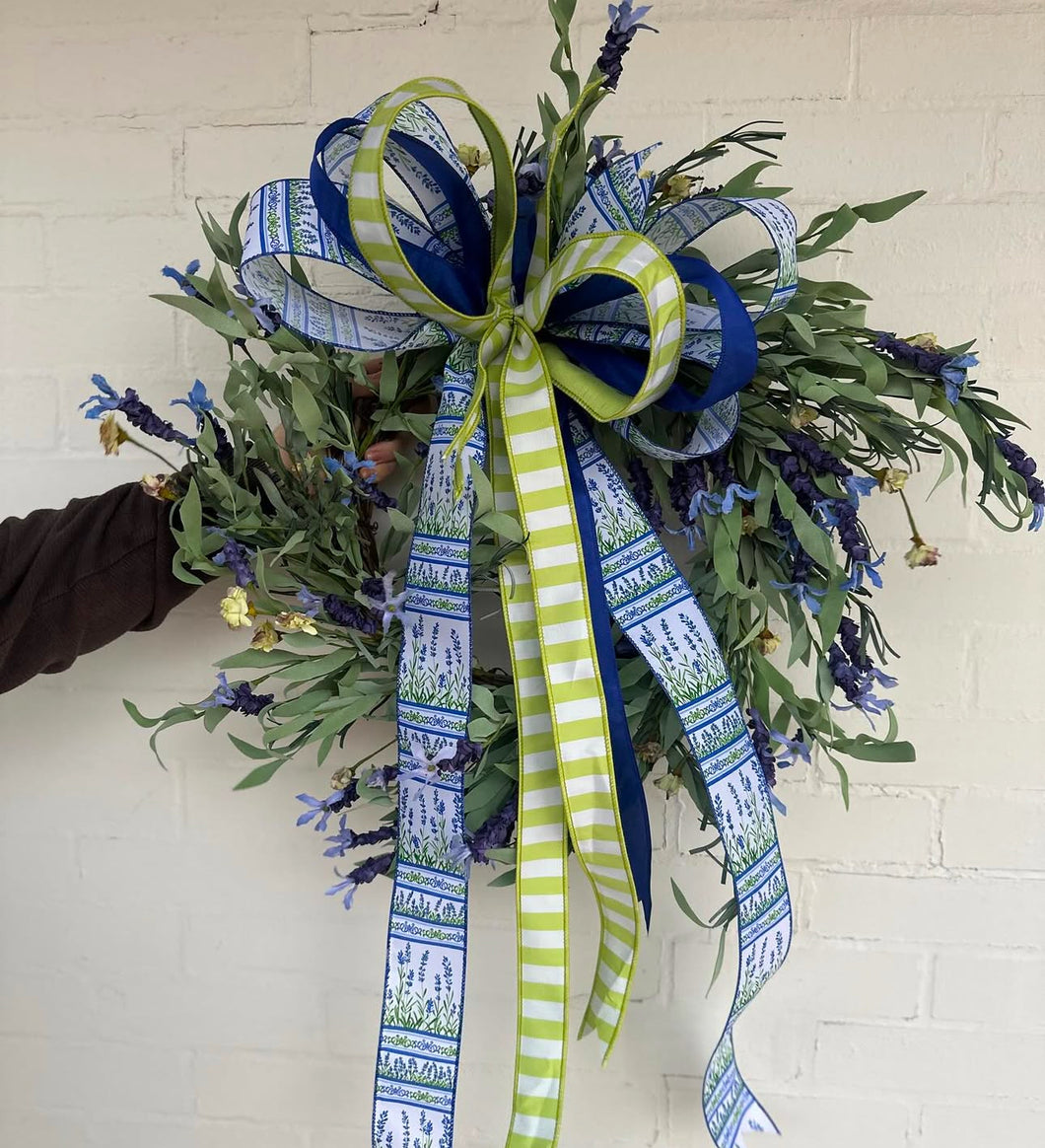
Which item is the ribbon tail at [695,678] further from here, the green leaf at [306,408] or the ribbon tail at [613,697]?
the green leaf at [306,408]

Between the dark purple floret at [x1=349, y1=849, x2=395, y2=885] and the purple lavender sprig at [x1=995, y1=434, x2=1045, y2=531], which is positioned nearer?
the purple lavender sprig at [x1=995, y1=434, x2=1045, y2=531]

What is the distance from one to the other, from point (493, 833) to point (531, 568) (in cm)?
24

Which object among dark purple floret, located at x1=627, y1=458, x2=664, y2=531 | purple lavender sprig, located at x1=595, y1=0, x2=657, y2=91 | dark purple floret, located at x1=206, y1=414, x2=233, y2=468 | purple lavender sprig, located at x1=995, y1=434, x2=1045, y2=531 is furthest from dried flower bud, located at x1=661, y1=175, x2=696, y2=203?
dark purple floret, located at x1=206, y1=414, x2=233, y2=468

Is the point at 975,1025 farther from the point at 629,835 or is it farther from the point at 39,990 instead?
the point at 39,990

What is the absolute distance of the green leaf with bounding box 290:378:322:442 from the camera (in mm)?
703

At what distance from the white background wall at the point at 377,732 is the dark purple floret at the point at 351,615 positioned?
249 mm

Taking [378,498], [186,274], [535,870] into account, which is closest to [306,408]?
[378,498]

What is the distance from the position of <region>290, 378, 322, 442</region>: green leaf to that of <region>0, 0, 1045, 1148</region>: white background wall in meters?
0.29

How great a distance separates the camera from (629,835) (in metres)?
0.76

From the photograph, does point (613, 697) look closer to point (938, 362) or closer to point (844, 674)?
point (844, 674)

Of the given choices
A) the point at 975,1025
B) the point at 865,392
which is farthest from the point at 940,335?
the point at 975,1025

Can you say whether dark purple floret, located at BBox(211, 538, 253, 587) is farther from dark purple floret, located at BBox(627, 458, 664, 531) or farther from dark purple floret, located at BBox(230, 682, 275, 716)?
dark purple floret, located at BBox(627, 458, 664, 531)

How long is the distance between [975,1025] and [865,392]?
694 millimetres

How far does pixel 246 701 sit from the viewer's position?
30.9 inches
